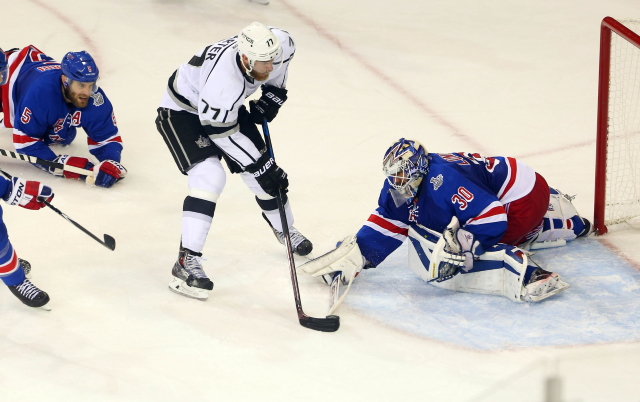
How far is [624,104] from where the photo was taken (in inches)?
199

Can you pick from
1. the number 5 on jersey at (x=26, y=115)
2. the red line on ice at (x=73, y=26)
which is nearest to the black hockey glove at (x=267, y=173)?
the number 5 on jersey at (x=26, y=115)

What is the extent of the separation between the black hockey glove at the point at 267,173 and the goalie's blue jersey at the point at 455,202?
431 mm

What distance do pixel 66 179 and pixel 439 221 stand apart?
219 cm

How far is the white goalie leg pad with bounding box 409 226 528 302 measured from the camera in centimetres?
315

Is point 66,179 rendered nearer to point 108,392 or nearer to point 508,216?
point 108,392

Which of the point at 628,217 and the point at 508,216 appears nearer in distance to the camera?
the point at 508,216

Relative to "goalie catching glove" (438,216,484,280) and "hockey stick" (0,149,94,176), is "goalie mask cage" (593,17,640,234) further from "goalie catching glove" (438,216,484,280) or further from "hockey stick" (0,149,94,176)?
"hockey stick" (0,149,94,176)

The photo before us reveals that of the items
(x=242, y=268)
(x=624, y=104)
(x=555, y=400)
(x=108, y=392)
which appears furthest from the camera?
(x=624, y=104)

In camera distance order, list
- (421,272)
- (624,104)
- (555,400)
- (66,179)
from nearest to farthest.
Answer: (555,400)
(421,272)
(66,179)
(624,104)

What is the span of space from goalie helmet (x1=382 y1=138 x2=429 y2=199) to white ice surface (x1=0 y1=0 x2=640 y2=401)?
19.3 inches

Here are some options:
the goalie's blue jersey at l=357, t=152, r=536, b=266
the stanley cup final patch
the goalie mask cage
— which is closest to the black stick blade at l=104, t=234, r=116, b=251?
the stanley cup final patch

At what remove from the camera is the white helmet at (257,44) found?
3033 mm

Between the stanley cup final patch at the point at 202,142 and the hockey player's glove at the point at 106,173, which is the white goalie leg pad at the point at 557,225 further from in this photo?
the hockey player's glove at the point at 106,173

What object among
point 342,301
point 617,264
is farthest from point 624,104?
point 342,301
